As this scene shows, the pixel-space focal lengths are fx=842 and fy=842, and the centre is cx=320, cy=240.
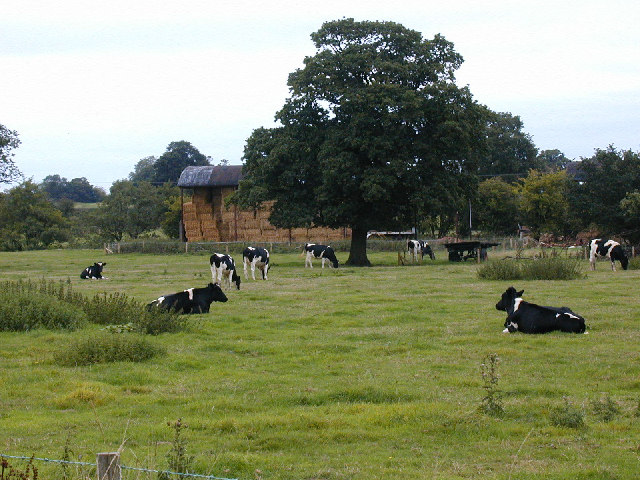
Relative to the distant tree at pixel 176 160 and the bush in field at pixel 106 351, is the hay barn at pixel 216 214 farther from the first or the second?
the bush in field at pixel 106 351

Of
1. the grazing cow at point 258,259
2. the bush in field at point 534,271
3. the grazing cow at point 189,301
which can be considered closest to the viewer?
the grazing cow at point 189,301

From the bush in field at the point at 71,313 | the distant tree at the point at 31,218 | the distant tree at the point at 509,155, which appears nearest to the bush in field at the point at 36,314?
the bush in field at the point at 71,313

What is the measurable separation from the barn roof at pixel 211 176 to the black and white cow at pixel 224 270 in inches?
1637

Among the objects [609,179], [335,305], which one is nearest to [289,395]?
[335,305]

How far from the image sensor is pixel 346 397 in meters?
10.9

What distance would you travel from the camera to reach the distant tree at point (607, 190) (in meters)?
45.0

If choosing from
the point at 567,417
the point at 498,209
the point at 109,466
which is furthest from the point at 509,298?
the point at 498,209

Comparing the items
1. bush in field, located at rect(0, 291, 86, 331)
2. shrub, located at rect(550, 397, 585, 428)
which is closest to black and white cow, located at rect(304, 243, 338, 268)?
bush in field, located at rect(0, 291, 86, 331)

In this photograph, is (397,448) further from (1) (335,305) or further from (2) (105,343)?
(1) (335,305)

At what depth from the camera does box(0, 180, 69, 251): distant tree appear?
7581cm

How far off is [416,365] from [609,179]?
35.6 m

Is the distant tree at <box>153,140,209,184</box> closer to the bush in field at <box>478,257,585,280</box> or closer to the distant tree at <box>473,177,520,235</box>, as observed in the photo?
the distant tree at <box>473,177,520,235</box>

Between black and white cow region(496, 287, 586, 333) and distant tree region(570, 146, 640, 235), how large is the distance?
1160 inches

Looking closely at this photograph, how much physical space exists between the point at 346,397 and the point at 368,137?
2981 cm
